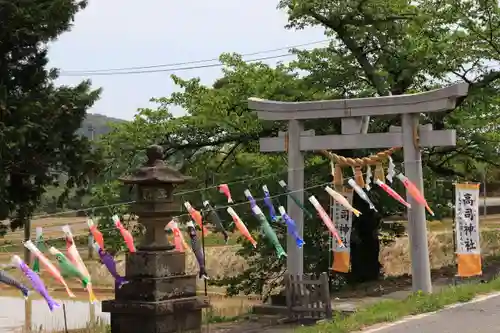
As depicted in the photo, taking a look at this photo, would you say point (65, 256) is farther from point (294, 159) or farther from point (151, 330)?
point (294, 159)

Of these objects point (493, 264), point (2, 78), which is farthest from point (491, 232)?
point (2, 78)

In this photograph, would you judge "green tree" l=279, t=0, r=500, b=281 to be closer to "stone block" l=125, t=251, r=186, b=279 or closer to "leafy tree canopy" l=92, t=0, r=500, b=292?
"leafy tree canopy" l=92, t=0, r=500, b=292

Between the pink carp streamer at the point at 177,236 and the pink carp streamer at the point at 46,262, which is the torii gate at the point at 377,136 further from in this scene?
the pink carp streamer at the point at 46,262

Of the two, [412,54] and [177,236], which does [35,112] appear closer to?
[177,236]

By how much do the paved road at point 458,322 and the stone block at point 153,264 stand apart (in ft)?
11.6

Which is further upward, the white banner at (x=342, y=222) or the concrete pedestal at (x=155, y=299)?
the white banner at (x=342, y=222)

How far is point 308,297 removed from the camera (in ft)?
41.5

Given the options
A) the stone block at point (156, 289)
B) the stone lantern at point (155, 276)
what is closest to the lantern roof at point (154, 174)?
the stone lantern at point (155, 276)

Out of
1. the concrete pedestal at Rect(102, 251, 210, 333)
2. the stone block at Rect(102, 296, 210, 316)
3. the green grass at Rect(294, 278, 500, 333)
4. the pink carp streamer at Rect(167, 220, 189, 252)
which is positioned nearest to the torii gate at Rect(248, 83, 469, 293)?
the green grass at Rect(294, 278, 500, 333)

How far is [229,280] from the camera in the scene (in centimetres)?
1966

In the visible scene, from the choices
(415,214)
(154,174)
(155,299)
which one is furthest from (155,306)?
(415,214)

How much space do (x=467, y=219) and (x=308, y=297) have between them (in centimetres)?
486

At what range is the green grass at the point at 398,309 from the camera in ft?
33.9

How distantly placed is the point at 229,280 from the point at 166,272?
871 cm
